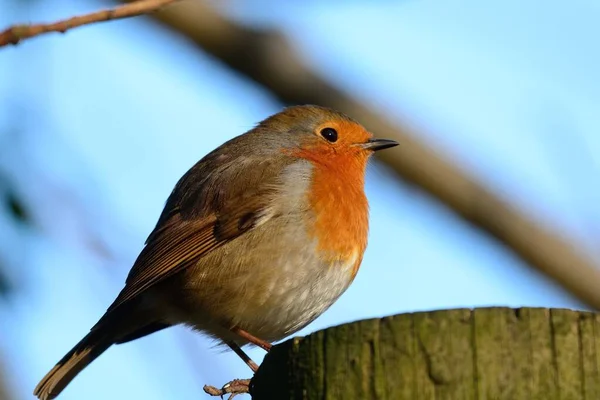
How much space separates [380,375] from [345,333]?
15 cm

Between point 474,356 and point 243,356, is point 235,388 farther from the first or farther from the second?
point 474,356

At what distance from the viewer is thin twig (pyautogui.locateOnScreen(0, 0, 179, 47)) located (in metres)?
2.10

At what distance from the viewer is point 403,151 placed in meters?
5.59

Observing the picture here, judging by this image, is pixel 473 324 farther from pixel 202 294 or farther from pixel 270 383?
pixel 202 294

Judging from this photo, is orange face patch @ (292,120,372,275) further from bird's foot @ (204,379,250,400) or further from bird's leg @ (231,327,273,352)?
bird's foot @ (204,379,250,400)

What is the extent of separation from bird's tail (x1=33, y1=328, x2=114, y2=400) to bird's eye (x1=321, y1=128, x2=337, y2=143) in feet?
5.75

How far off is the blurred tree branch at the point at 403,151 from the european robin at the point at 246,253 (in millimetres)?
190

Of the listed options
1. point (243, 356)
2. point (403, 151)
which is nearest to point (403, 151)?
point (403, 151)

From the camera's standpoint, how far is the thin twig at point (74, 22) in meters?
2.10

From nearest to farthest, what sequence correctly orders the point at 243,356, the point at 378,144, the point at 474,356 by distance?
the point at 474,356
the point at 243,356
the point at 378,144

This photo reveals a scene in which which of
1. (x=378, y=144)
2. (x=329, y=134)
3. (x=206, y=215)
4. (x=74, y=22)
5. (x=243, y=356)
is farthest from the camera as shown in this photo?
(x=329, y=134)

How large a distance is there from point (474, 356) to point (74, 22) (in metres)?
1.27

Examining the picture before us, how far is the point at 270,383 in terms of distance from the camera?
2859mm

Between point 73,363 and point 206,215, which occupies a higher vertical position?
point 206,215
